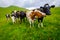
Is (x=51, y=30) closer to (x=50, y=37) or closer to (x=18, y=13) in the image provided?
(x=50, y=37)

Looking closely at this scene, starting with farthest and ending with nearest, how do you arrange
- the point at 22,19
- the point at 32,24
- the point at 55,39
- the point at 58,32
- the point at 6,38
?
1. the point at 22,19
2. the point at 32,24
3. the point at 6,38
4. the point at 58,32
5. the point at 55,39

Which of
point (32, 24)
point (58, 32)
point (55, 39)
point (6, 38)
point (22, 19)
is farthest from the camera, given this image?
point (22, 19)

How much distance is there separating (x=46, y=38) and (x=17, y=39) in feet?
11.3

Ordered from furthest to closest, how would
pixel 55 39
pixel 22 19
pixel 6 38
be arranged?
pixel 22 19 < pixel 6 38 < pixel 55 39

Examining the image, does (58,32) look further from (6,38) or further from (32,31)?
(6,38)

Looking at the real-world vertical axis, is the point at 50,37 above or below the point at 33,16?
below

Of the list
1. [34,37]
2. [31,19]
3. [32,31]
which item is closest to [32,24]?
[31,19]

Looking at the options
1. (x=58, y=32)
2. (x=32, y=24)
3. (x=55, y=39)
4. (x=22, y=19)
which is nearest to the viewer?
(x=55, y=39)

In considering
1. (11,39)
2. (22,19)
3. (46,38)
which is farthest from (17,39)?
(22,19)

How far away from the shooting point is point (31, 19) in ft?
85.7

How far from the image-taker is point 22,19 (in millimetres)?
31984

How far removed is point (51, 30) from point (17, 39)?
3994 mm

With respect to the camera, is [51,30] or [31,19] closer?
[51,30]

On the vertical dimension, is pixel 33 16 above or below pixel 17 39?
above
